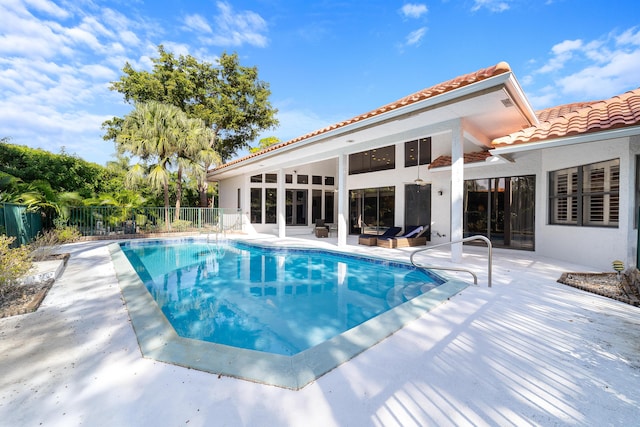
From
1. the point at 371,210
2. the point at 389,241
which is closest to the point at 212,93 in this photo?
the point at 371,210

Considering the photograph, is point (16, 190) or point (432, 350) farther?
point (16, 190)

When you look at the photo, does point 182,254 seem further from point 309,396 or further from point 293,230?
point 309,396

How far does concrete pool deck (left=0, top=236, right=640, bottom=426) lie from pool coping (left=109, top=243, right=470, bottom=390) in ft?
0.26

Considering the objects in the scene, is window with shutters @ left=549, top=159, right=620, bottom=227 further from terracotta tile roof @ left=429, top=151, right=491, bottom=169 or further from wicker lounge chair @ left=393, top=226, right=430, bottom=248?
wicker lounge chair @ left=393, top=226, right=430, bottom=248

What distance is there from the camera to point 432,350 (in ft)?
9.19

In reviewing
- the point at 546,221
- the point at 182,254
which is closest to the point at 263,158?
the point at 182,254

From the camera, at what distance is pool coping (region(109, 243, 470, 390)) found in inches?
91.2

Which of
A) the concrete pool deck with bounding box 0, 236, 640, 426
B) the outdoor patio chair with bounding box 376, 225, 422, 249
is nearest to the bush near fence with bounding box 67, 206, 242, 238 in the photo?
the outdoor patio chair with bounding box 376, 225, 422, 249

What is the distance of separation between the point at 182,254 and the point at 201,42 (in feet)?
56.7

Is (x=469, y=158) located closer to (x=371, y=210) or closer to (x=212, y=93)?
(x=371, y=210)

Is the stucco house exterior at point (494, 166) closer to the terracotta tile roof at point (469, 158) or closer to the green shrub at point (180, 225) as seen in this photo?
the terracotta tile roof at point (469, 158)

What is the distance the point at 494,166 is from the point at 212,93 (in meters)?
19.8

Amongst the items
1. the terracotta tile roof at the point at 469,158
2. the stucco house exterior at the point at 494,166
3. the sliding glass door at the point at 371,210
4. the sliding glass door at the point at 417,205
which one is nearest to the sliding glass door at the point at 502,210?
the stucco house exterior at the point at 494,166

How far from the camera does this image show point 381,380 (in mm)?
2268
